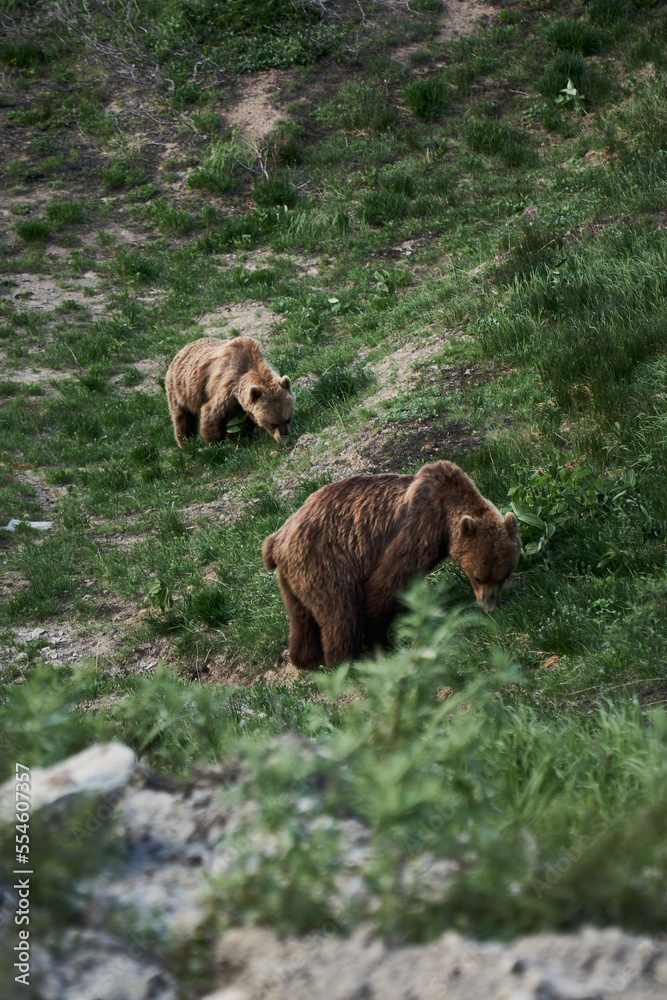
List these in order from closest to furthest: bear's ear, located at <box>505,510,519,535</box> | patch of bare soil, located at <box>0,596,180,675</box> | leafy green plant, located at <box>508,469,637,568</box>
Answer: bear's ear, located at <box>505,510,519,535</box>, leafy green plant, located at <box>508,469,637,568</box>, patch of bare soil, located at <box>0,596,180,675</box>

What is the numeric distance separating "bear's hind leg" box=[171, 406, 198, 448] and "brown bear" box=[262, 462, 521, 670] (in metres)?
5.18

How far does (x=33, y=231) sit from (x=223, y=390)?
631 centimetres

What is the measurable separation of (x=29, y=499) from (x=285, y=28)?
476 inches

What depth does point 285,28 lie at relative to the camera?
652 inches

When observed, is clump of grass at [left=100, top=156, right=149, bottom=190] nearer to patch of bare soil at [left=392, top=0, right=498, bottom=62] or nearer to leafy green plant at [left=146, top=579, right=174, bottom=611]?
patch of bare soil at [left=392, top=0, right=498, bottom=62]

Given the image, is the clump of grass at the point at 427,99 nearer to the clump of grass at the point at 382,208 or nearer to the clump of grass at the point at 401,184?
the clump of grass at the point at 401,184

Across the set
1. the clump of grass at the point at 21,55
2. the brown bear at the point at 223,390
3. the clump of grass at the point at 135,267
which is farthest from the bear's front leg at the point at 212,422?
the clump of grass at the point at 21,55

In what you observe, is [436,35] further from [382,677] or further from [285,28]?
[382,677]

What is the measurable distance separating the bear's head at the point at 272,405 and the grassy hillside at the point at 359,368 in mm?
210

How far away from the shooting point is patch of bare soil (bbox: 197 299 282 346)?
11.8 m

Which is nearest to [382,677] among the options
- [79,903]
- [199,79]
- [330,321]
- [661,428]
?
[79,903]

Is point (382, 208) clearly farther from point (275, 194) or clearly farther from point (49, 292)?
point (49, 292)

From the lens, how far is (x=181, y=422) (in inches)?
404

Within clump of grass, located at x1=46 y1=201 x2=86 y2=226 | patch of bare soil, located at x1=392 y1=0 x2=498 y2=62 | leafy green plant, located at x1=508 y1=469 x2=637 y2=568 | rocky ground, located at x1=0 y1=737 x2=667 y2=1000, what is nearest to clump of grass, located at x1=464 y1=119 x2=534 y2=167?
patch of bare soil, located at x1=392 y1=0 x2=498 y2=62
